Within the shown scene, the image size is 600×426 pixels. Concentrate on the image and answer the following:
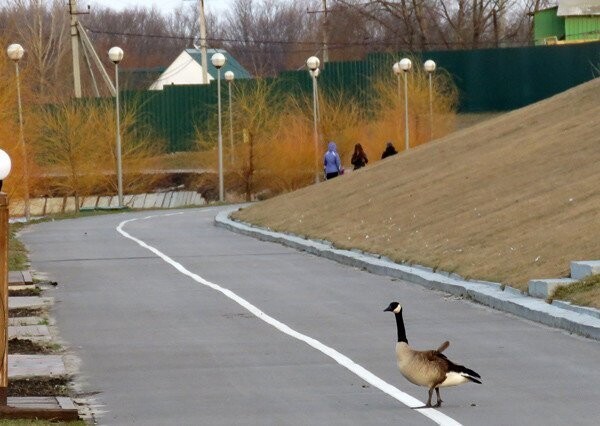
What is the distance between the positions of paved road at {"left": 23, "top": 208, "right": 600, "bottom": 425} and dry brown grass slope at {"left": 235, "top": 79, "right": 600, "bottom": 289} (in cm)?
121

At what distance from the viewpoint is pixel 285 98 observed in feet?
217

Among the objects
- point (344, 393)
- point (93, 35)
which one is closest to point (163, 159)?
point (344, 393)

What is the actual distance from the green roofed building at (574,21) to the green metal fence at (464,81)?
272 inches

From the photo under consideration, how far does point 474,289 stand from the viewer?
58.3ft

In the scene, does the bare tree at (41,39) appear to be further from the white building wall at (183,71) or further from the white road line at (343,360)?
the white road line at (343,360)

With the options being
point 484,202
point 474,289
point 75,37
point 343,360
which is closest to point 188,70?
point 75,37

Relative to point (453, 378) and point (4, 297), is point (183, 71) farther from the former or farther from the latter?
point (453, 378)

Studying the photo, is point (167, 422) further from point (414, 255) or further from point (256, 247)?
point (256, 247)

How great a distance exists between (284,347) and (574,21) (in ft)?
203

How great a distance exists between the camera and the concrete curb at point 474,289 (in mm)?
14617

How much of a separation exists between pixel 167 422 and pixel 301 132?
49583 millimetres

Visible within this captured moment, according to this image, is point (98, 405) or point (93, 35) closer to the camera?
point (98, 405)

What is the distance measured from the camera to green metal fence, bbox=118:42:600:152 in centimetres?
6322

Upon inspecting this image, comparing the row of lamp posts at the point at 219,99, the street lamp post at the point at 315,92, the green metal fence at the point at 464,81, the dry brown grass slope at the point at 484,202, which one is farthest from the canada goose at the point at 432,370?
the green metal fence at the point at 464,81
